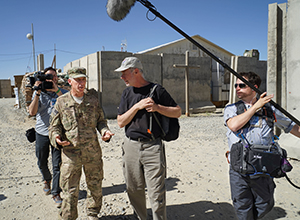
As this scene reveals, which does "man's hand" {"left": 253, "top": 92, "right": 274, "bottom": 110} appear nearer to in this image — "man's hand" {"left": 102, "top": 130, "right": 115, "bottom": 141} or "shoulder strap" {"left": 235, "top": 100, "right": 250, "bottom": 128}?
"shoulder strap" {"left": 235, "top": 100, "right": 250, "bottom": 128}

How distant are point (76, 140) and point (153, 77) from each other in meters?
9.56

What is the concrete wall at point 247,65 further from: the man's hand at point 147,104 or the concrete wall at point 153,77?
the man's hand at point 147,104

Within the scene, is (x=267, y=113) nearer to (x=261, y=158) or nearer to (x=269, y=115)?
(x=269, y=115)

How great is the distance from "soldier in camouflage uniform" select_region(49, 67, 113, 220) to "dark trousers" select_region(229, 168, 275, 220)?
56.9 inches

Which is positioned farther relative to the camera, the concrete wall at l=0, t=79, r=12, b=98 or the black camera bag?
the concrete wall at l=0, t=79, r=12, b=98

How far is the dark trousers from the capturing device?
2260 millimetres

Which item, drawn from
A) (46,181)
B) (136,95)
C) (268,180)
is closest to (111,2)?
(136,95)

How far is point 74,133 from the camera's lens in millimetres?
2770

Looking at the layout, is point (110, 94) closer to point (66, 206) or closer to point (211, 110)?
point (211, 110)

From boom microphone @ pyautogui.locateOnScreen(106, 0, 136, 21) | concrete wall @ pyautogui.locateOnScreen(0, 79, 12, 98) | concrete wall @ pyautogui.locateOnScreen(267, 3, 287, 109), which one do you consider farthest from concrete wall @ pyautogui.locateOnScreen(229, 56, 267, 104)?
concrete wall @ pyautogui.locateOnScreen(0, 79, 12, 98)

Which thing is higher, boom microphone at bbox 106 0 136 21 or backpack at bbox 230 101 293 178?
boom microphone at bbox 106 0 136 21

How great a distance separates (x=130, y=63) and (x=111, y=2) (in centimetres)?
74

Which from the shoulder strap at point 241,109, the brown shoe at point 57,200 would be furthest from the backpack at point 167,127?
the brown shoe at point 57,200

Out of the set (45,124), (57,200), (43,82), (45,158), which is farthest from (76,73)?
(57,200)
